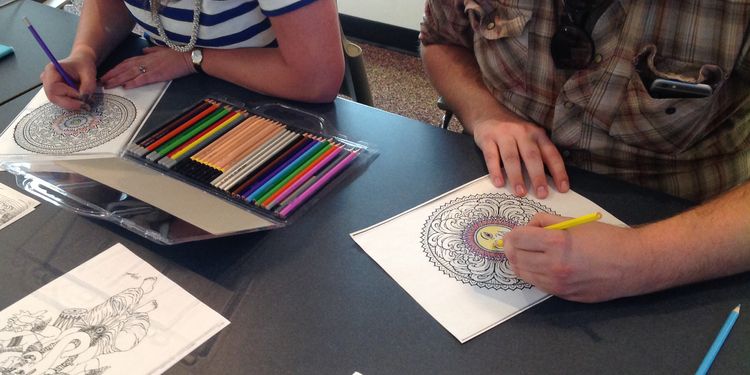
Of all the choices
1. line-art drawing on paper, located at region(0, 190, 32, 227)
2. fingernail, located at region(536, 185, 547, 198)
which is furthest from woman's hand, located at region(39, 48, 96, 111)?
fingernail, located at region(536, 185, 547, 198)

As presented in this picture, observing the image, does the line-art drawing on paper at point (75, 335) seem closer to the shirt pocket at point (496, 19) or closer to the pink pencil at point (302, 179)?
the pink pencil at point (302, 179)

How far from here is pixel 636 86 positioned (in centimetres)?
83

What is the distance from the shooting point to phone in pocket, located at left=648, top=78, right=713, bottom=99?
78 cm

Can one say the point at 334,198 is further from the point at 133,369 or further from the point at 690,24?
the point at 690,24

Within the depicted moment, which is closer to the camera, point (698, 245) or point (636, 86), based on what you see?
point (698, 245)

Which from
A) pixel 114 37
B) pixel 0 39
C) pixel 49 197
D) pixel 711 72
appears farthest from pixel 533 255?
pixel 0 39

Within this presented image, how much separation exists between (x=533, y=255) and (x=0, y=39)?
135 centimetres

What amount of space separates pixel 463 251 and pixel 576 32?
1.30 feet

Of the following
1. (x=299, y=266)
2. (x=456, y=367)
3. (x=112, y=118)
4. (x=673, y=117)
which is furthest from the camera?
(x=112, y=118)

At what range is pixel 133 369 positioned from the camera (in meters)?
0.62

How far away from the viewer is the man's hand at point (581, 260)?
0.63 metres

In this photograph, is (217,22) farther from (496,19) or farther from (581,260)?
(581,260)

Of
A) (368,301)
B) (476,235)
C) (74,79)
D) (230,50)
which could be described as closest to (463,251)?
(476,235)

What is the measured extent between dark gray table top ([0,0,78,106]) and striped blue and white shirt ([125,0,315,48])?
275mm
